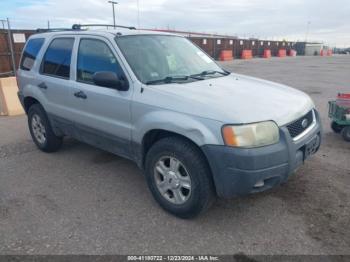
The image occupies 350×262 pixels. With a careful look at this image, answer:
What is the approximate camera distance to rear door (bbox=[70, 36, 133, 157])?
3.64 metres

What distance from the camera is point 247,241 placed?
2.96 meters

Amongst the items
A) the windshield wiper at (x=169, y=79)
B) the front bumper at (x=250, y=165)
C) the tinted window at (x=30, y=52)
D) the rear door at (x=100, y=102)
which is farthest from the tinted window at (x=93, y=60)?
the front bumper at (x=250, y=165)

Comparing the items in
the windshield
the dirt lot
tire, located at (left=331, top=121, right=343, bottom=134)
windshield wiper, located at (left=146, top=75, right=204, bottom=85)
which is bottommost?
the dirt lot

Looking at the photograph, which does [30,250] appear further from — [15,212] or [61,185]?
[61,185]

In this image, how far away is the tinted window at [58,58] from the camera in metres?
4.41

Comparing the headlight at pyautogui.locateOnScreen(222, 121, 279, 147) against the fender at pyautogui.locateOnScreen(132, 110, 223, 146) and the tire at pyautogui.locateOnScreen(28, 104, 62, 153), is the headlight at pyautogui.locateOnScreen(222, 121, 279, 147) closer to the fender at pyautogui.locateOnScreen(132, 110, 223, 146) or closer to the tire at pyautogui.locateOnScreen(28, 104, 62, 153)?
the fender at pyautogui.locateOnScreen(132, 110, 223, 146)

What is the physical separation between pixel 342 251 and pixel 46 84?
4.25 m

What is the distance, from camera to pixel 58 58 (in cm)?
461

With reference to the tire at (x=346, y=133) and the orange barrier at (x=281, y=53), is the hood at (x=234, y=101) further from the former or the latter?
the orange barrier at (x=281, y=53)

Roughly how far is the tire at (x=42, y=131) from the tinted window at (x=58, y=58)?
68cm

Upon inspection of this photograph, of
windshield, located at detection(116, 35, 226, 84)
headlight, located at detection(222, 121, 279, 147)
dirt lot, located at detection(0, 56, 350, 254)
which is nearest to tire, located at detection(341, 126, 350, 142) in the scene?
dirt lot, located at detection(0, 56, 350, 254)

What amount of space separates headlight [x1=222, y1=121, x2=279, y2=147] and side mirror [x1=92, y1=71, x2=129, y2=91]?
51.2 inches

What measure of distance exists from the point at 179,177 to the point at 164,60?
1464 mm

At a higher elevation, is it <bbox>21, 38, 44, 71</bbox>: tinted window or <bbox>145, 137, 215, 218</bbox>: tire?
<bbox>21, 38, 44, 71</bbox>: tinted window
